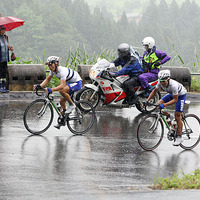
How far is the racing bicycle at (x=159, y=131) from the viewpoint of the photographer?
31.0ft

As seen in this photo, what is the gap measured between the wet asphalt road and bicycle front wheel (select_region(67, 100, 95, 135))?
195 millimetres

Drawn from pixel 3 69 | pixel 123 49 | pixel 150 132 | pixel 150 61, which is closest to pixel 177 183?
pixel 150 132

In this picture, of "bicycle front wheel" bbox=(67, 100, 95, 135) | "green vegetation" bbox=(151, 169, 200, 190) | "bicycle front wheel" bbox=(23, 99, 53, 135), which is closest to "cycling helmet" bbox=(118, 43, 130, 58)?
"bicycle front wheel" bbox=(67, 100, 95, 135)

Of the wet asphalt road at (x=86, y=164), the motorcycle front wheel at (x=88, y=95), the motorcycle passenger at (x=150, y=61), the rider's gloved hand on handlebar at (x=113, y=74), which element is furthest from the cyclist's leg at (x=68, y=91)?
the motorcycle passenger at (x=150, y=61)

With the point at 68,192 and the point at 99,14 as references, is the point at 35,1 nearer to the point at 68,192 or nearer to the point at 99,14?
the point at 99,14

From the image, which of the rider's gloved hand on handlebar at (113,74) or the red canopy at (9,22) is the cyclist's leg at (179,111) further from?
the red canopy at (9,22)

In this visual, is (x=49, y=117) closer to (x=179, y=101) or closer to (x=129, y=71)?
(x=179, y=101)

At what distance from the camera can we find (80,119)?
1107 cm

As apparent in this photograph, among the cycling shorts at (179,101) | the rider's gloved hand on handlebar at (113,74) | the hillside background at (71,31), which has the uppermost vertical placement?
the hillside background at (71,31)

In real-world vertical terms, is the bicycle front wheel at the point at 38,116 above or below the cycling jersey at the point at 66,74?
below

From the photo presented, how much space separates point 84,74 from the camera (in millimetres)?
17125

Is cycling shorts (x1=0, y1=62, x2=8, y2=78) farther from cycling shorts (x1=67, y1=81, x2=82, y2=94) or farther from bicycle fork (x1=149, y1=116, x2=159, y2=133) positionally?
bicycle fork (x1=149, y1=116, x2=159, y2=133)

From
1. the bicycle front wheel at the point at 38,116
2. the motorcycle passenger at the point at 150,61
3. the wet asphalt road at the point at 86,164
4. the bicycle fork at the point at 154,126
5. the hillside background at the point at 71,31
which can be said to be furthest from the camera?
the hillside background at the point at 71,31

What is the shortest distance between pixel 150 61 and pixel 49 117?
4439 mm
